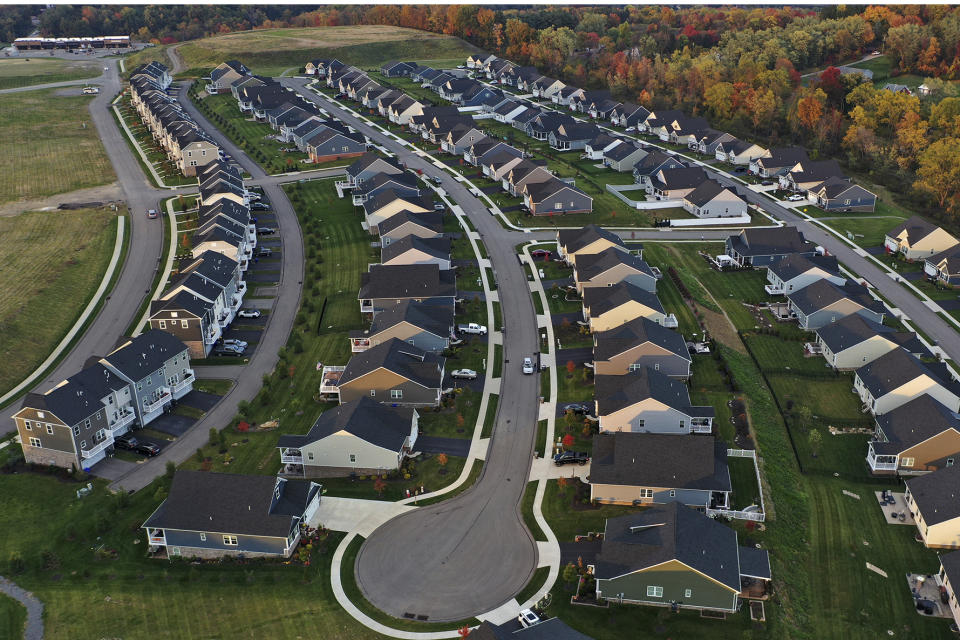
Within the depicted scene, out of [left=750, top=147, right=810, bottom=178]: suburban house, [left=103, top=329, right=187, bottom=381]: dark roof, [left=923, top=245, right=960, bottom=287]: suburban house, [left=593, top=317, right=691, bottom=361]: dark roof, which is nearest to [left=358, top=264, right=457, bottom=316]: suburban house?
[left=593, top=317, right=691, bottom=361]: dark roof

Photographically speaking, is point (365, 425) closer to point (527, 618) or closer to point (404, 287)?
point (527, 618)

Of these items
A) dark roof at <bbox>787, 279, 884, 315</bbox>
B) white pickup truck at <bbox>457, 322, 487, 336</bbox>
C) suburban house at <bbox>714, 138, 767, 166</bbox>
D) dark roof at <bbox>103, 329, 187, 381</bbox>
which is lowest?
suburban house at <bbox>714, 138, 767, 166</bbox>

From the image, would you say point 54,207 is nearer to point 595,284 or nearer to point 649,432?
point 595,284

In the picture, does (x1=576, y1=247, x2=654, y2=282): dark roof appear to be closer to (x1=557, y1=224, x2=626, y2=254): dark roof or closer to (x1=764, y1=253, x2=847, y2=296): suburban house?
(x1=557, y1=224, x2=626, y2=254): dark roof

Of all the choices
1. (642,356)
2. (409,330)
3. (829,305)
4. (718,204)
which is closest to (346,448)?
(409,330)

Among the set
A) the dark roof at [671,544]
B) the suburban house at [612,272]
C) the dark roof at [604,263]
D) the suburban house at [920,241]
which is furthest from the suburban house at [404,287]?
the suburban house at [920,241]

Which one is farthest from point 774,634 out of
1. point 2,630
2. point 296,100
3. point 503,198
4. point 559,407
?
point 296,100
